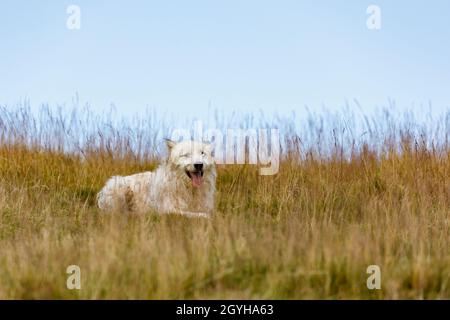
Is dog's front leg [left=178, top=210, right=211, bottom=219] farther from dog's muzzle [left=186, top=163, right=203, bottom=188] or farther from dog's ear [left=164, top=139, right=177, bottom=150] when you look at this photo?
dog's ear [left=164, top=139, right=177, bottom=150]

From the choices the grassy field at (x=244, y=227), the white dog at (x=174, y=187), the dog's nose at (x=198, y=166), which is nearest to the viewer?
the grassy field at (x=244, y=227)

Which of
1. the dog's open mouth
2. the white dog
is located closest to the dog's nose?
the white dog

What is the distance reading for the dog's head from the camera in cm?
798

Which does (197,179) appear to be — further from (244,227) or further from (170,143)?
(244,227)

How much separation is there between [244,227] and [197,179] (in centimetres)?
216

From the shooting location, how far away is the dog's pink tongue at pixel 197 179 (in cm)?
825

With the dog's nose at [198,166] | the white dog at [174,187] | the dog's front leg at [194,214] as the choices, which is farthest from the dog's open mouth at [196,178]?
the dog's front leg at [194,214]

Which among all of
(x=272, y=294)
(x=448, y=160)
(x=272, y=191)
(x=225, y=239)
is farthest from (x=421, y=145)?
(x=272, y=294)

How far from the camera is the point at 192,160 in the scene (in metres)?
7.95

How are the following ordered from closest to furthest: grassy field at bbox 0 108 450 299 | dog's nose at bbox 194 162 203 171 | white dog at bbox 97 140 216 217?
1. grassy field at bbox 0 108 450 299
2. dog's nose at bbox 194 162 203 171
3. white dog at bbox 97 140 216 217

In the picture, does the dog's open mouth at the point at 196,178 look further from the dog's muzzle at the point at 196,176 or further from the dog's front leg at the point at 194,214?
the dog's front leg at the point at 194,214

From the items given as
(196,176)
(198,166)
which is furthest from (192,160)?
(196,176)
